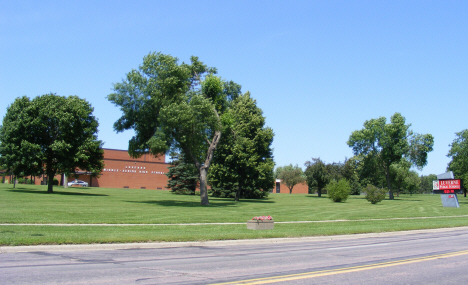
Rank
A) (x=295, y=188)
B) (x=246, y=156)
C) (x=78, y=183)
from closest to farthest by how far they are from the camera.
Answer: (x=246, y=156)
(x=78, y=183)
(x=295, y=188)

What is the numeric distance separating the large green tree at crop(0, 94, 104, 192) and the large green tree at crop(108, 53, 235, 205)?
519 inches

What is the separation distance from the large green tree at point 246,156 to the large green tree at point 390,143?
3025cm

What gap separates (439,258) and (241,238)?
6.87m

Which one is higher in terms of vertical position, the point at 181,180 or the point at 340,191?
the point at 181,180

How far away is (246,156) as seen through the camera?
49.0 m

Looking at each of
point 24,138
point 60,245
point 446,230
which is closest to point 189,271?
point 60,245

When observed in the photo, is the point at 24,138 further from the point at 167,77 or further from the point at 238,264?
the point at 238,264

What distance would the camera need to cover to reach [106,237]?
44.2 feet

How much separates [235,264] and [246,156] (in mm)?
39539

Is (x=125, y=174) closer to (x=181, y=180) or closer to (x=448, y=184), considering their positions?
(x=181, y=180)

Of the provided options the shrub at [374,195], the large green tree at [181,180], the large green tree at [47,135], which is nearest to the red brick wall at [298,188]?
the large green tree at [181,180]

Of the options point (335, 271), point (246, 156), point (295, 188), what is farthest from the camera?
point (295, 188)

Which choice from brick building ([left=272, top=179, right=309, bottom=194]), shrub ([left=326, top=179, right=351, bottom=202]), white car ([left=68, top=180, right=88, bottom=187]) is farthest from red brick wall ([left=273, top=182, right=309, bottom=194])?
shrub ([left=326, top=179, right=351, bottom=202])

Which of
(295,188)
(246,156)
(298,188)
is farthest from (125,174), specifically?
(298,188)
